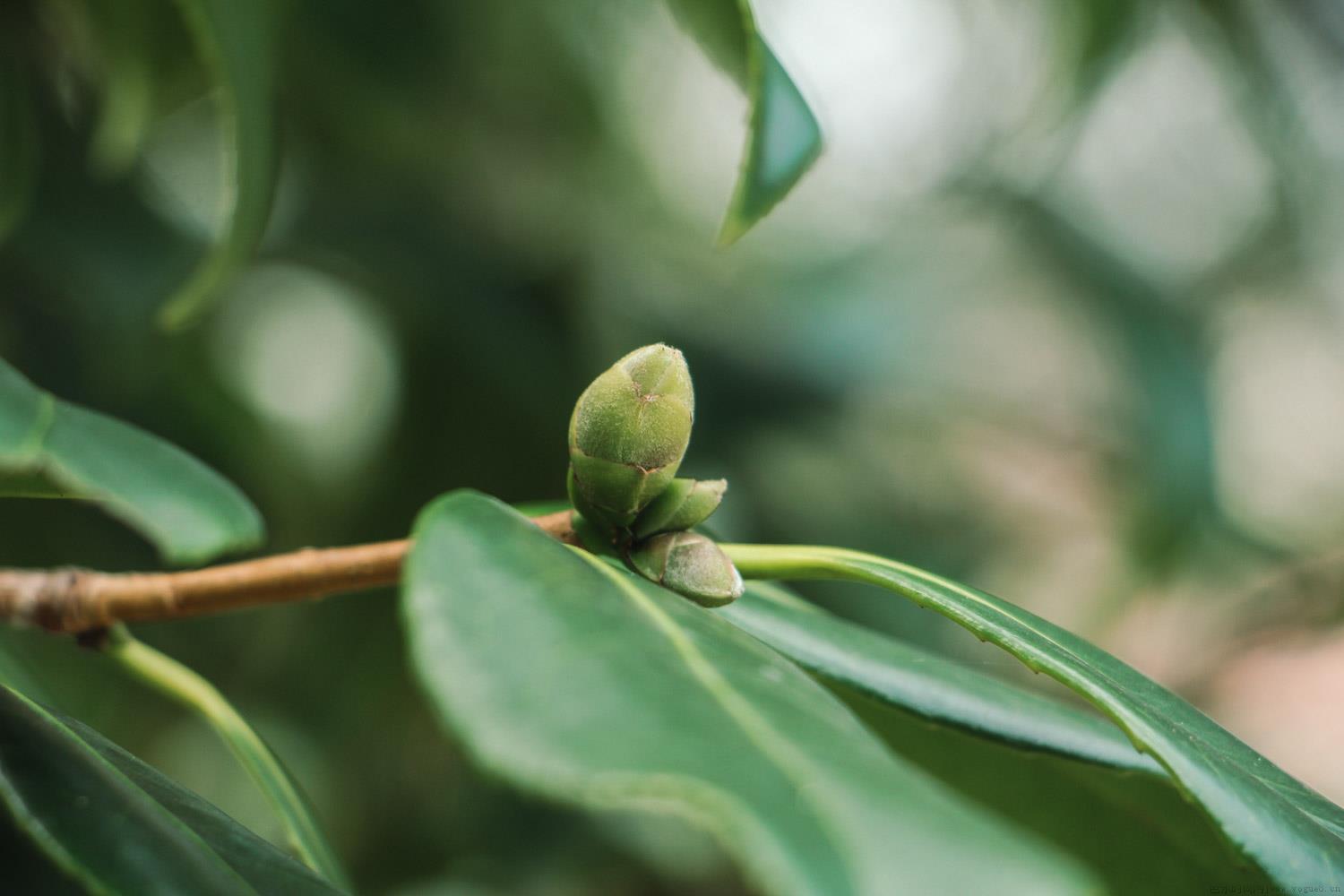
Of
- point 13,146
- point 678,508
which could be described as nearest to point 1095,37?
point 13,146

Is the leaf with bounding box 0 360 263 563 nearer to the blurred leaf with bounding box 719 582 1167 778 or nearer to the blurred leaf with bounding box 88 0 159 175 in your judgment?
the blurred leaf with bounding box 719 582 1167 778

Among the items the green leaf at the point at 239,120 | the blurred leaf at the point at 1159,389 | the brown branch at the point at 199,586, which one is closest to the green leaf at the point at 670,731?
the brown branch at the point at 199,586

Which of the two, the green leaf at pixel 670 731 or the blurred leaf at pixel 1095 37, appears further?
the blurred leaf at pixel 1095 37

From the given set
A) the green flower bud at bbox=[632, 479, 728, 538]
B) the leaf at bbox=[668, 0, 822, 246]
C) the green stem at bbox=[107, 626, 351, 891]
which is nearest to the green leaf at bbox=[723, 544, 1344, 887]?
the green flower bud at bbox=[632, 479, 728, 538]

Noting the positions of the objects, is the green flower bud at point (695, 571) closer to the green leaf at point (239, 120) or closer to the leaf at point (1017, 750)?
the leaf at point (1017, 750)

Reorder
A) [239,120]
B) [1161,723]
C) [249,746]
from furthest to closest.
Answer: [239,120], [249,746], [1161,723]

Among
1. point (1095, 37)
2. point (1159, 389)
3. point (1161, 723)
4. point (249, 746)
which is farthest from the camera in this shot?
point (1159, 389)

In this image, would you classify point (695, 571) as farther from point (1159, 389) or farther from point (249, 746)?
point (1159, 389)

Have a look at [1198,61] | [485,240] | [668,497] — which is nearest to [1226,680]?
[1198,61]
